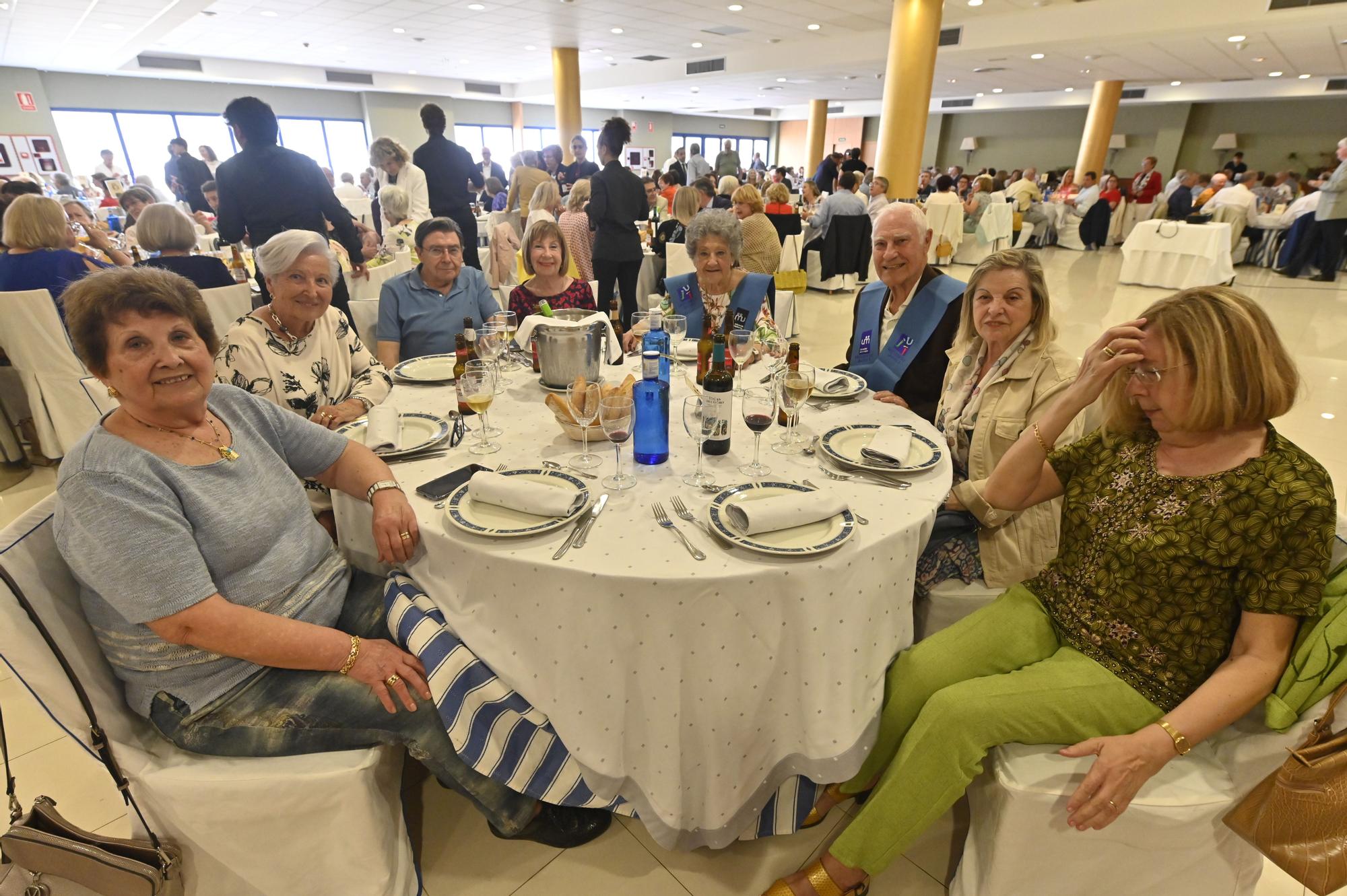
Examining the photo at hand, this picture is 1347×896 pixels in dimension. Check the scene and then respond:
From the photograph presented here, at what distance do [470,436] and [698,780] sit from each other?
1.04 m

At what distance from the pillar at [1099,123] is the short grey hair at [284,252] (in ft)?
50.8

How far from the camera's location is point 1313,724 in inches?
43.1

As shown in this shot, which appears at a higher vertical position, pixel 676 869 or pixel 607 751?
pixel 607 751

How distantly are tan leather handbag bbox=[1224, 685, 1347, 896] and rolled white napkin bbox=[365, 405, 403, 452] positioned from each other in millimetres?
1894

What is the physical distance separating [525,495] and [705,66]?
48.0ft

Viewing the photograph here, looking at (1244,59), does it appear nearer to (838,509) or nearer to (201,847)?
(838,509)

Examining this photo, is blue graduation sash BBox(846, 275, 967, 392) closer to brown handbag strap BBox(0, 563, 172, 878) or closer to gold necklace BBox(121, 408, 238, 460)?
gold necklace BBox(121, 408, 238, 460)

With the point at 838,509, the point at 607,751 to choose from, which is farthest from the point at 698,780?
the point at 838,509

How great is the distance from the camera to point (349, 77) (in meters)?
14.8

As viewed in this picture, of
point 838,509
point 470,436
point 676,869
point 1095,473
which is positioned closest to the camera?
point 838,509

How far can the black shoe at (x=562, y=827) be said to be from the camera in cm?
160

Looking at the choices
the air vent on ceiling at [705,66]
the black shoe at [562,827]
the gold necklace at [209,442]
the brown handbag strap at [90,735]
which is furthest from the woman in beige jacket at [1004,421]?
the air vent on ceiling at [705,66]

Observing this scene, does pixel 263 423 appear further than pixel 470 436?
No

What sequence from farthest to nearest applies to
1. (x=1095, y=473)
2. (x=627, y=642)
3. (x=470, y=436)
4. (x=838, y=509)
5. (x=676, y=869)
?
(x=470, y=436)
(x=676, y=869)
(x=1095, y=473)
(x=838, y=509)
(x=627, y=642)
